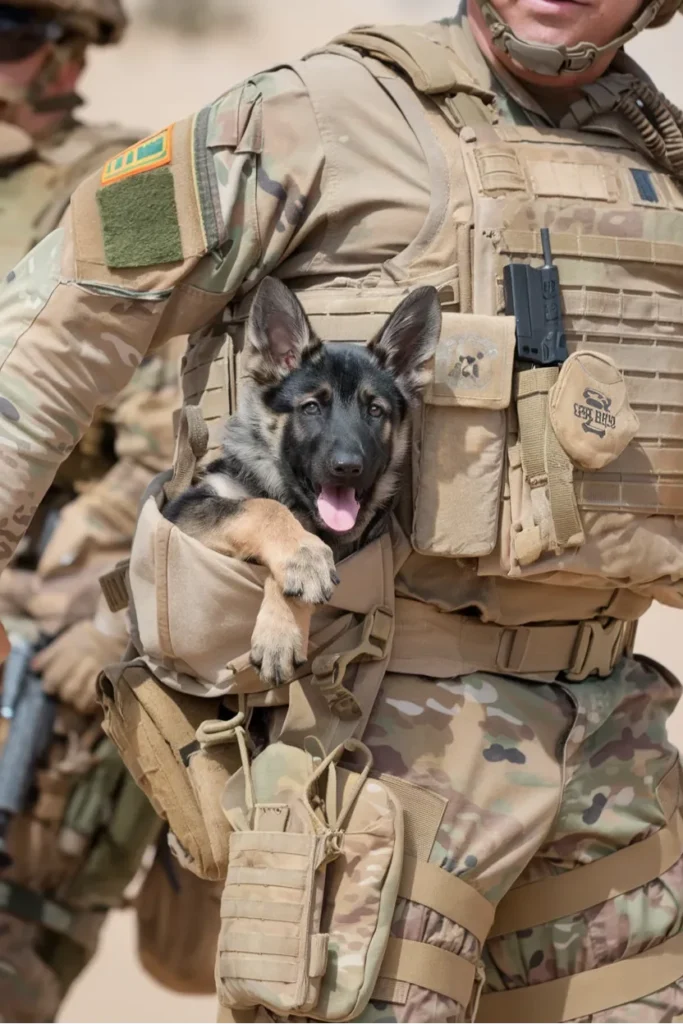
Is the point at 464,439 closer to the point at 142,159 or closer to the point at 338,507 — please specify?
the point at 338,507

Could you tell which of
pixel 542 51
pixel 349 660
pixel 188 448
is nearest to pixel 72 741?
pixel 188 448

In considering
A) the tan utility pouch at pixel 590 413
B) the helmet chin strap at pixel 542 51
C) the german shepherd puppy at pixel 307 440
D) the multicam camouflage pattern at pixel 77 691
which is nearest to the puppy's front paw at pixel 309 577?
the german shepherd puppy at pixel 307 440

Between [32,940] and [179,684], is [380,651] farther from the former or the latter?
[32,940]

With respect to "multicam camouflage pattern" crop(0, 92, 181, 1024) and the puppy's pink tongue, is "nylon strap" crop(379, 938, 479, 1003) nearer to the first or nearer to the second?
the puppy's pink tongue

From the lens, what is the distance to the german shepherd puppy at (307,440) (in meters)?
2.26

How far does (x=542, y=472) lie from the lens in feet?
7.80

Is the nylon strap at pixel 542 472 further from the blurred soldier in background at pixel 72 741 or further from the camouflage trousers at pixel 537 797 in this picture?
the blurred soldier in background at pixel 72 741

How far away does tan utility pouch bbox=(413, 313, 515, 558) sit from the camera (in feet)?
7.73

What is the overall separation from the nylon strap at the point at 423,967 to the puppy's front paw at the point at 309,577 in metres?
0.54

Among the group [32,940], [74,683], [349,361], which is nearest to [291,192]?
[349,361]

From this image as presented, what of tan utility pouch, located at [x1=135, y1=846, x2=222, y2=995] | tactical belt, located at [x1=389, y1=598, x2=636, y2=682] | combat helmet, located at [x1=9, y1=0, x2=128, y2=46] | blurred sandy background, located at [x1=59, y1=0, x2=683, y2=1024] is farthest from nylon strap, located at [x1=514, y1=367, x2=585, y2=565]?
blurred sandy background, located at [x1=59, y1=0, x2=683, y2=1024]

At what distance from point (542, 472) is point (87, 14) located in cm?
345

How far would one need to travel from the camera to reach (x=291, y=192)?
7.93 ft

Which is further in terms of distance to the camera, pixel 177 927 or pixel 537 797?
pixel 177 927
